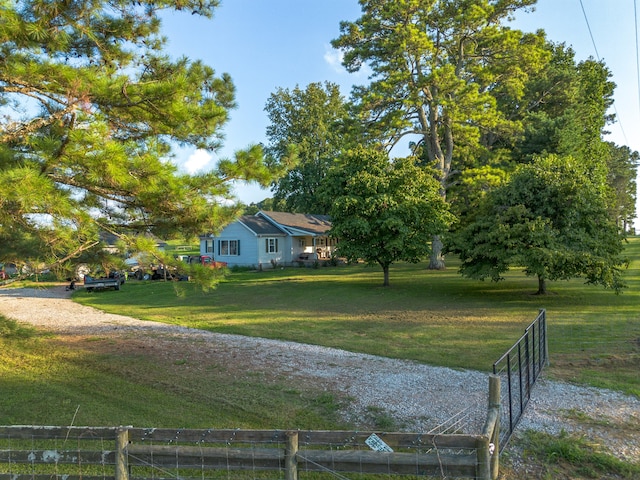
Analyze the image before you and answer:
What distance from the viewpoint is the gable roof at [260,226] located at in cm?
3170

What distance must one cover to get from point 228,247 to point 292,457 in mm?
30615

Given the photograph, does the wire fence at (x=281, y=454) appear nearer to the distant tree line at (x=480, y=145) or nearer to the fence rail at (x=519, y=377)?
the fence rail at (x=519, y=377)

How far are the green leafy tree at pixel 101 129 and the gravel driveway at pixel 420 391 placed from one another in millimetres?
2992

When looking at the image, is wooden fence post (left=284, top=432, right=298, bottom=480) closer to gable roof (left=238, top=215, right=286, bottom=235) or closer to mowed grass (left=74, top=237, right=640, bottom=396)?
mowed grass (left=74, top=237, right=640, bottom=396)

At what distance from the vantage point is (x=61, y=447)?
15.7 feet

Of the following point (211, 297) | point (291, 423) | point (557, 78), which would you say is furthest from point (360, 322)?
point (557, 78)

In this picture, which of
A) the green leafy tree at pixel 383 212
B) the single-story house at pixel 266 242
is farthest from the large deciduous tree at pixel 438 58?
the single-story house at pixel 266 242

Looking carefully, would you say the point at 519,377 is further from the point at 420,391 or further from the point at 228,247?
the point at 228,247

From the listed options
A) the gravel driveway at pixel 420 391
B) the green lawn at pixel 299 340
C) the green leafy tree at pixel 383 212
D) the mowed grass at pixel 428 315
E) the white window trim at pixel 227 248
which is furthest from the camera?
the white window trim at pixel 227 248

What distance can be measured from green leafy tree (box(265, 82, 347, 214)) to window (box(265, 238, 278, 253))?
9834 millimetres

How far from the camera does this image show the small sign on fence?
10.2 feet

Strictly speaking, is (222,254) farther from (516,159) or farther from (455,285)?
(516,159)

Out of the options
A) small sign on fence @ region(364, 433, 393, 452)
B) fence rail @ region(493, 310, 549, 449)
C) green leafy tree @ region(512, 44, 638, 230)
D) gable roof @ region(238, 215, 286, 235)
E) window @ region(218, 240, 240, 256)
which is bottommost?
fence rail @ region(493, 310, 549, 449)

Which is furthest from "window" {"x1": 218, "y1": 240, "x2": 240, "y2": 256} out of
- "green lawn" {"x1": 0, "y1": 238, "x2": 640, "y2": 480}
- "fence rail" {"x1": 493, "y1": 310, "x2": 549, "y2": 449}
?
"fence rail" {"x1": 493, "y1": 310, "x2": 549, "y2": 449}
